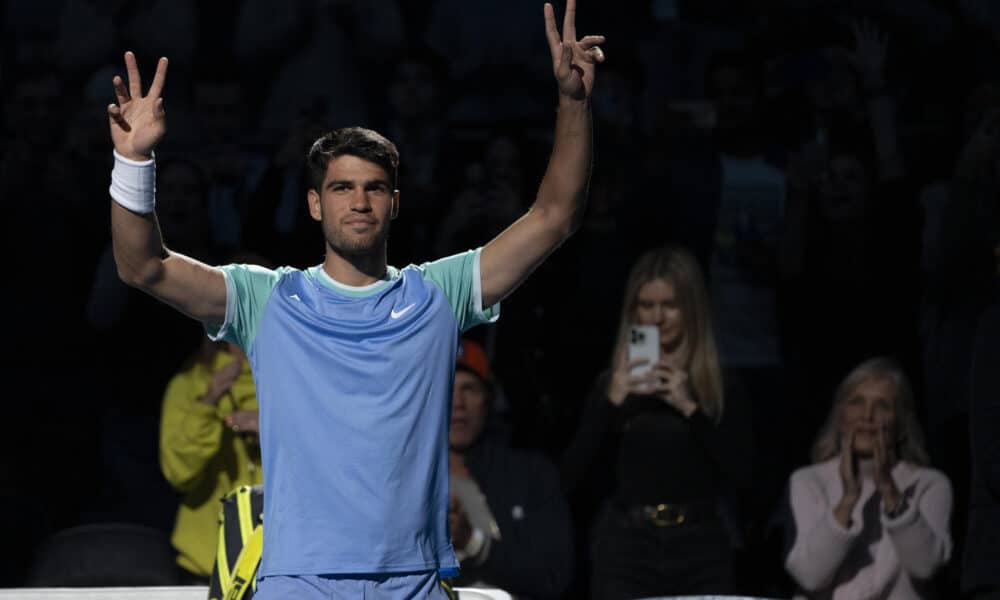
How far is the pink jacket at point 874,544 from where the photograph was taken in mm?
5461

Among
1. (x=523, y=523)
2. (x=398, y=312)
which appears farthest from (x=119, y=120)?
(x=523, y=523)

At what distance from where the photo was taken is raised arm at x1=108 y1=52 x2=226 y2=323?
3.20 meters

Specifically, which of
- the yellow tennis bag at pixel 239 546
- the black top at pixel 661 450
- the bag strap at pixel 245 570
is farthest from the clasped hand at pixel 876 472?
the bag strap at pixel 245 570

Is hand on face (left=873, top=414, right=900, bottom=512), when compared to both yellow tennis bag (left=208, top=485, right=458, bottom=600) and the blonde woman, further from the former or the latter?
yellow tennis bag (left=208, top=485, right=458, bottom=600)

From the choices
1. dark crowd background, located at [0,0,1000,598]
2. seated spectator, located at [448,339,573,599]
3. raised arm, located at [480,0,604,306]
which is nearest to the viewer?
raised arm, located at [480,0,604,306]

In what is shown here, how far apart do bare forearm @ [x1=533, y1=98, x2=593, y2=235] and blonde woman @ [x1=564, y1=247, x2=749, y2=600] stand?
83.8 inches

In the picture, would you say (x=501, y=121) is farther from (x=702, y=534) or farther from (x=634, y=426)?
(x=702, y=534)

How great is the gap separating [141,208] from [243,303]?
31cm

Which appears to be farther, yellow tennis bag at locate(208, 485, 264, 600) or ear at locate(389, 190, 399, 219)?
yellow tennis bag at locate(208, 485, 264, 600)

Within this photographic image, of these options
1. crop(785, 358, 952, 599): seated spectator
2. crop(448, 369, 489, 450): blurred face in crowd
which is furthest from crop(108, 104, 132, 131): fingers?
crop(785, 358, 952, 599): seated spectator

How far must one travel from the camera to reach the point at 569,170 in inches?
136

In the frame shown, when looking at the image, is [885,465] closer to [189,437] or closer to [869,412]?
[869,412]

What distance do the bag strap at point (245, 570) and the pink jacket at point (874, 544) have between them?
2.20 metres

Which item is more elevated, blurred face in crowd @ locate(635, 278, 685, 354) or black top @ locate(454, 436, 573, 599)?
blurred face in crowd @ locate(635, 278, 685, 354)
